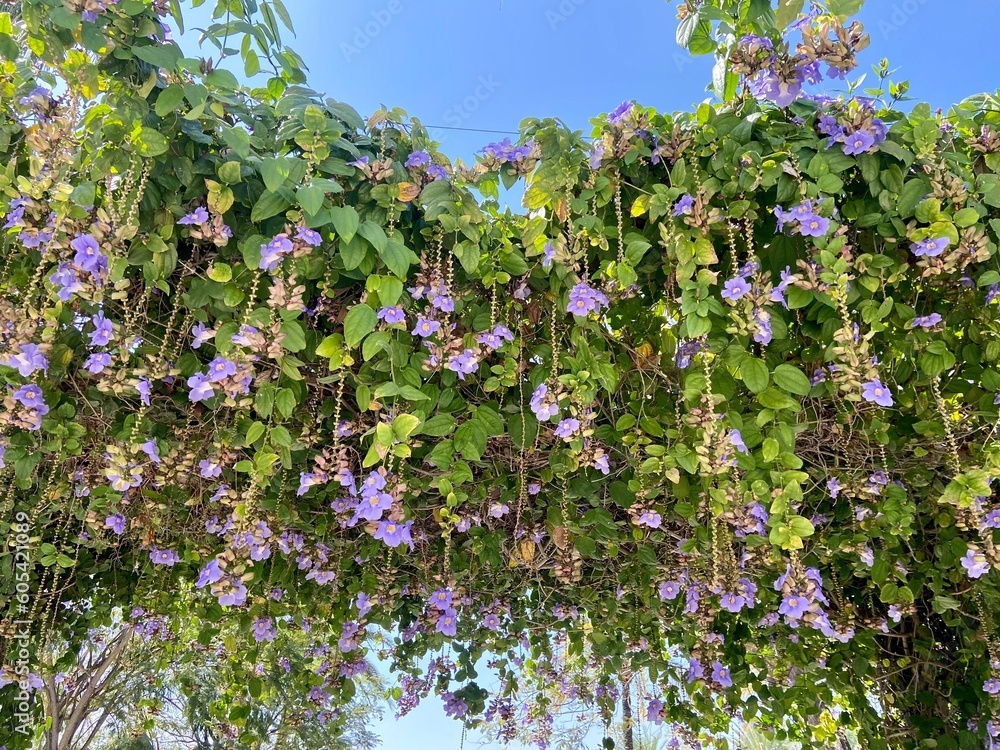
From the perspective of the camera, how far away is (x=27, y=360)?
1180mm

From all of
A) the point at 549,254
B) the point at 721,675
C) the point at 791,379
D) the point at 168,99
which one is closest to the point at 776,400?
the point at 791,379

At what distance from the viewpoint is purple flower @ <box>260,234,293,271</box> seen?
1072mm

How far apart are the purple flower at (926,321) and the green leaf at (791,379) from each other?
10.8 inches

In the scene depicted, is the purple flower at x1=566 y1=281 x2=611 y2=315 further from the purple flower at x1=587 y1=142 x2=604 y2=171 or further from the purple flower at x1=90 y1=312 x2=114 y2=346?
the purple flower at x1=90 y1=312 x2=114 y2=346

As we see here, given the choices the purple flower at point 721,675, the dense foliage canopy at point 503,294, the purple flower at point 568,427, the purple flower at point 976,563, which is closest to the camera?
the dense foliage canopy at point 503,294

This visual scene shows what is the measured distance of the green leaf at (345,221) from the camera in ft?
3.34

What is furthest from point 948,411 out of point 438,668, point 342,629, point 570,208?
point 438,668

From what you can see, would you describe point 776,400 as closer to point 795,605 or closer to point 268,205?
point 795,605

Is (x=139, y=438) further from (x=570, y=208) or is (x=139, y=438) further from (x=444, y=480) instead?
(x=570, y=208)

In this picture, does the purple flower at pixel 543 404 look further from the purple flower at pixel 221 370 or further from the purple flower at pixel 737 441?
the purple flower at pixel 221 370

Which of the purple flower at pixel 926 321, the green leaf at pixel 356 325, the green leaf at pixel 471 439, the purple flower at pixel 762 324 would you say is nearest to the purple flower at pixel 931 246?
the purple flower at pixel 926 321

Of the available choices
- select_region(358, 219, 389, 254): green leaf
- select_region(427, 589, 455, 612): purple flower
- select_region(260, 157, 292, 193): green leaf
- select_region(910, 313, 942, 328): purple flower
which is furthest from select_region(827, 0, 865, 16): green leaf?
select_region(427, 589, 455, 612): purple flower

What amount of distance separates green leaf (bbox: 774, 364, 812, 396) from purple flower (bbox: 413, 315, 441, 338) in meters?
0.65

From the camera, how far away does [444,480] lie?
1401mm
